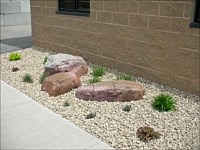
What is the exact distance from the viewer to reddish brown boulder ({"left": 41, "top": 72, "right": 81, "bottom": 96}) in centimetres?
496

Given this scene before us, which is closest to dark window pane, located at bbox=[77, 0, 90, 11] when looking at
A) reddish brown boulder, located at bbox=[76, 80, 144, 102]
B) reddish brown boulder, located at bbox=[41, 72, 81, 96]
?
reddish brown boulder, located at bbox=[41, 72, 81, 96]

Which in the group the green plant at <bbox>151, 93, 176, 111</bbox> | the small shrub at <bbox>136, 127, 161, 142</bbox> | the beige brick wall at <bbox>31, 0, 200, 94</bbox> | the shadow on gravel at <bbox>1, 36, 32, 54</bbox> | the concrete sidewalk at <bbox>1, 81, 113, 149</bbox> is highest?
the beige brick wall at <bbox>31, 0, 200, 94</bbox>

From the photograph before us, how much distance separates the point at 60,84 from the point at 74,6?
3030 mm

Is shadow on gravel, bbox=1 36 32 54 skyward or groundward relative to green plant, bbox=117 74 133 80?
skyward

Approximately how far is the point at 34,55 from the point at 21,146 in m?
5.08

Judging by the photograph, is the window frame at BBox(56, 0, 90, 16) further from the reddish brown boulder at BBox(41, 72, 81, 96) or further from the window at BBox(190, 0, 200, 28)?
the window at BBox(190, 0, 200, 28)

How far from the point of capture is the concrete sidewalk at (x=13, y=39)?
944 centimetres

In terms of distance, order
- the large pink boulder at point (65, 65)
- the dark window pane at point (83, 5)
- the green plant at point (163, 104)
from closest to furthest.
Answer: the green plant at point (163, 104)
the large pink boulder at point (65, 65)
the dark window pane at point (83, 5)

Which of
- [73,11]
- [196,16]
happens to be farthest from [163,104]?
[73,11]

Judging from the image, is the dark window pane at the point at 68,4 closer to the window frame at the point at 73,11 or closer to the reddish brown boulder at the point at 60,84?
the window frame at the point at 73,11

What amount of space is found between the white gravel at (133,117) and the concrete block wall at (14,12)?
9.96 meters

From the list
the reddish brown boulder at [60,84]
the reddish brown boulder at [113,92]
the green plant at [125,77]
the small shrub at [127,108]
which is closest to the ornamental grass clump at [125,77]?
the green plant at [125,77]

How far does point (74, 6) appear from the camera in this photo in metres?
7.31

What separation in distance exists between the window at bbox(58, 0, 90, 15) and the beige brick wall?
174 millimetres
